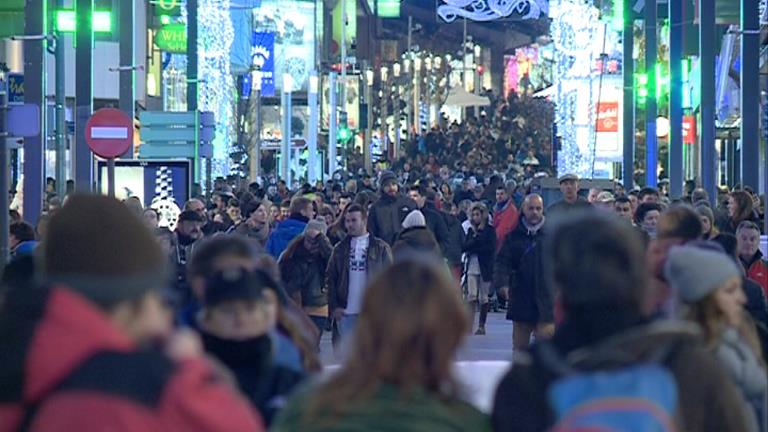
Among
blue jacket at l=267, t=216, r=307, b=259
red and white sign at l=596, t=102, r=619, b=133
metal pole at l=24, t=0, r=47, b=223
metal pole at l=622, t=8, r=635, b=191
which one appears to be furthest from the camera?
metal pole at l=622, t=8, r=635, b=191

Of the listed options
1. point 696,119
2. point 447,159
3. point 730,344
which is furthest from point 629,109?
point 730,344

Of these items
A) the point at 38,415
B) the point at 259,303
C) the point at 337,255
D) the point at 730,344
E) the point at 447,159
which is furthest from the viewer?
the point at 447,159

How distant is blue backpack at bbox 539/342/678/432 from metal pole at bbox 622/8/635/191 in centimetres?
4372

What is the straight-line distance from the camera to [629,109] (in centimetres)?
4791

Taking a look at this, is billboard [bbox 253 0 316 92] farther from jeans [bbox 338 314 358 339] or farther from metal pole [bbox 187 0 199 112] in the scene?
jeans [bbox 338 314 358 339]

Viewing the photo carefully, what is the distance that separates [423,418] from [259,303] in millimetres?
1224

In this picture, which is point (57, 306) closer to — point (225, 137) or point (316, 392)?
point (316, 392)

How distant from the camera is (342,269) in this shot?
15.8 m

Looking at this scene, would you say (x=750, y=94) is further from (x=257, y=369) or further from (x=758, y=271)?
(x=257, y=369)

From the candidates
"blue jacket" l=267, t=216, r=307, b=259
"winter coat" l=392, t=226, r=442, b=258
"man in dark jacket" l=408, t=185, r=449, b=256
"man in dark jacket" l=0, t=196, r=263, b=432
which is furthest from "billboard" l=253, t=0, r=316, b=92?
"man in dark jacket" l=0, t=196, r=263, b=432

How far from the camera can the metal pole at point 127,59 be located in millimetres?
35094

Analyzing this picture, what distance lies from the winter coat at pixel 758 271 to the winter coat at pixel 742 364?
258 inches

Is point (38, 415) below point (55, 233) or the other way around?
below

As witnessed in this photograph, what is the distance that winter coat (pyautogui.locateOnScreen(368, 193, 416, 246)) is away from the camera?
21.5 meters
